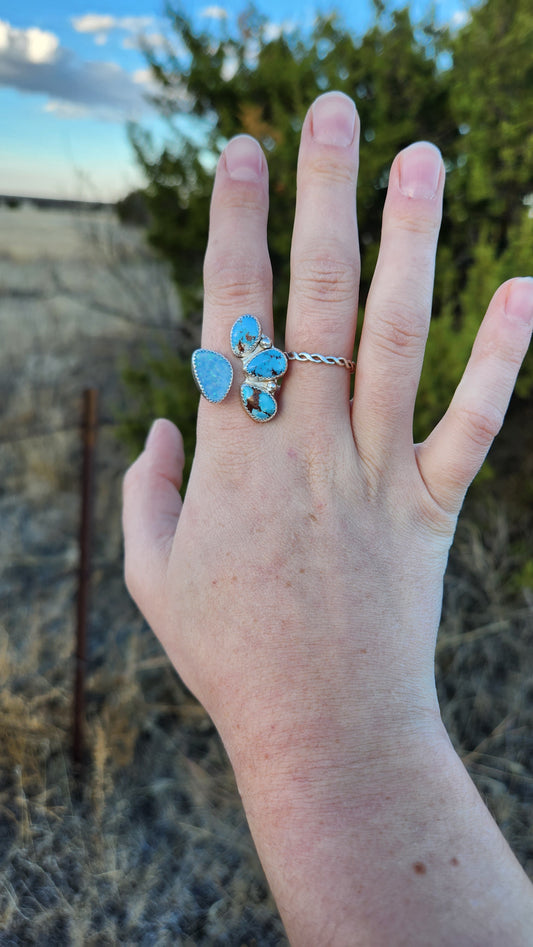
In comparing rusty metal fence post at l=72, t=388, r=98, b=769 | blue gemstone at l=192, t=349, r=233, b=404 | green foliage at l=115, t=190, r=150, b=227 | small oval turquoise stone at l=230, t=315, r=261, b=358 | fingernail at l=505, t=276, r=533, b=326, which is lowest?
rusty metal fence post at l=72, t=388, r=98, b=769

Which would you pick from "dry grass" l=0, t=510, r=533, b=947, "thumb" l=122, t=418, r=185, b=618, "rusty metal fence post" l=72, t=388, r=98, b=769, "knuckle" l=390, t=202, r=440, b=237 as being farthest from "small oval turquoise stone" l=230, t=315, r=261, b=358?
"dry grass" l=0, t=510, r=533, b=947

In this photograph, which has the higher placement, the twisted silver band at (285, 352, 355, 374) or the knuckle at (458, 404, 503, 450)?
the twisted silver band at (285, 352, 355, 374)

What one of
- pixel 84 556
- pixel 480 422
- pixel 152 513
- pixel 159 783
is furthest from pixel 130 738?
pixel 480 422

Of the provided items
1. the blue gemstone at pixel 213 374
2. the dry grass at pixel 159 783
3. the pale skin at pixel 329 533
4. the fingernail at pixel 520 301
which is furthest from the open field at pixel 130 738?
the fingernail at pixel 520 301

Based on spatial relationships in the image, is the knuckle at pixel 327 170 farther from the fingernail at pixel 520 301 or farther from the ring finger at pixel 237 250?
the fingernail at pixel 520 301

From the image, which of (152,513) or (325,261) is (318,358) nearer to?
(325,261)

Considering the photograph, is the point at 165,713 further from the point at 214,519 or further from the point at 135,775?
the point at 214,519

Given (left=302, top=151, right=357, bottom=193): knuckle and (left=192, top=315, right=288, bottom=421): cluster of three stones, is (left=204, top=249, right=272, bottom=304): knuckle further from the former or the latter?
(left=302, top=151, right=357, bottom=193): knuckle
